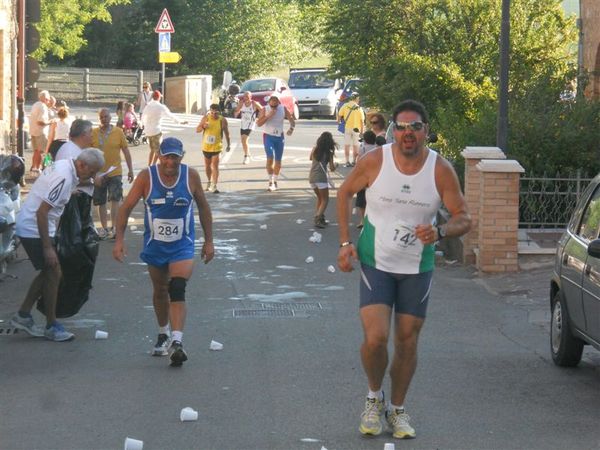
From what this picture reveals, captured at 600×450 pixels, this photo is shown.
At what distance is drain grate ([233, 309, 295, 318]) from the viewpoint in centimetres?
1203

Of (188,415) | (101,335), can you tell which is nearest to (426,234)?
(188,415)

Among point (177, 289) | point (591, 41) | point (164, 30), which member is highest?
point (164, 30)

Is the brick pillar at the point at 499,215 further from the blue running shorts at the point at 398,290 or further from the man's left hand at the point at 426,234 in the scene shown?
the man's left hand at the point at 426,234

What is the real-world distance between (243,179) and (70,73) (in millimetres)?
25917

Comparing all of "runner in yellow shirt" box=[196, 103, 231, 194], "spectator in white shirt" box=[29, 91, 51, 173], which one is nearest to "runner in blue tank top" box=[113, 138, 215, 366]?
"runner in yellow shirt" box=[196, 103, 231, 194]

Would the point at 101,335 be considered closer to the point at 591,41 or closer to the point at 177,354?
the point at 177,354

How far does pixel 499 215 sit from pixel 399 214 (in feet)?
24.5

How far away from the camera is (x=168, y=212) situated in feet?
31.7

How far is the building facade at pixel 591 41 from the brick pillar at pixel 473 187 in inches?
292

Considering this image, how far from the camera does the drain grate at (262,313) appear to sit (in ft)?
39.5

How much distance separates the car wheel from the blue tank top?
297cm

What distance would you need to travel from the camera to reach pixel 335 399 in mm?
8445

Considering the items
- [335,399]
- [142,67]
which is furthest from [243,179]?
[142,67]

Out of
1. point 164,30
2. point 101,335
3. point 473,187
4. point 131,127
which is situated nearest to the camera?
point 101,335
